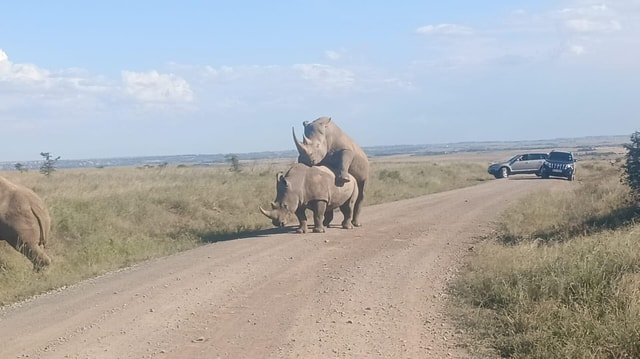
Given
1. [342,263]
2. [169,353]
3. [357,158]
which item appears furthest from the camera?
[357,158]

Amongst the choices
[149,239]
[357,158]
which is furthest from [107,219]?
[357,158]

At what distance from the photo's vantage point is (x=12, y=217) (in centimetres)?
1308

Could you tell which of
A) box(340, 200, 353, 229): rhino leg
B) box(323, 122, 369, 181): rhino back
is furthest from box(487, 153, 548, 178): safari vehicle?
box(340, 200, 353, 229): rhino leg

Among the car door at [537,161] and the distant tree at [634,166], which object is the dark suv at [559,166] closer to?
the car door at [537,161]

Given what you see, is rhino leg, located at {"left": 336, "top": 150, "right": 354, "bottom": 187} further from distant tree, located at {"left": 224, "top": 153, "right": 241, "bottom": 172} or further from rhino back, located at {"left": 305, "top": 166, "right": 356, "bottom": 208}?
distant tree, located at {"left": 224, "top": 153, "right": 241, "bottom": 172}

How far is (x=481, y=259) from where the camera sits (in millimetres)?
11609

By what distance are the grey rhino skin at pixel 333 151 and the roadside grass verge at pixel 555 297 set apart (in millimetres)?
5431

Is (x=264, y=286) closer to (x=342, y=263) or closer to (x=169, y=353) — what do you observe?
(x=342, y=263)

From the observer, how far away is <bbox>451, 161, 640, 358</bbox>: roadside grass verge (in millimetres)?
6582

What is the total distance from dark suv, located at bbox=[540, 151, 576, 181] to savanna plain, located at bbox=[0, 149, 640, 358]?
17.1m

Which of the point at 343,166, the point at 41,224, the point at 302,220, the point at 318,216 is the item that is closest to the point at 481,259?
the point at 318,216

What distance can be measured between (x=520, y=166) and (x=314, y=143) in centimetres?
3162

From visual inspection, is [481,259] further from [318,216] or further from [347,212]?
[347,212]

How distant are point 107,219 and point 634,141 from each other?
12.6 m
